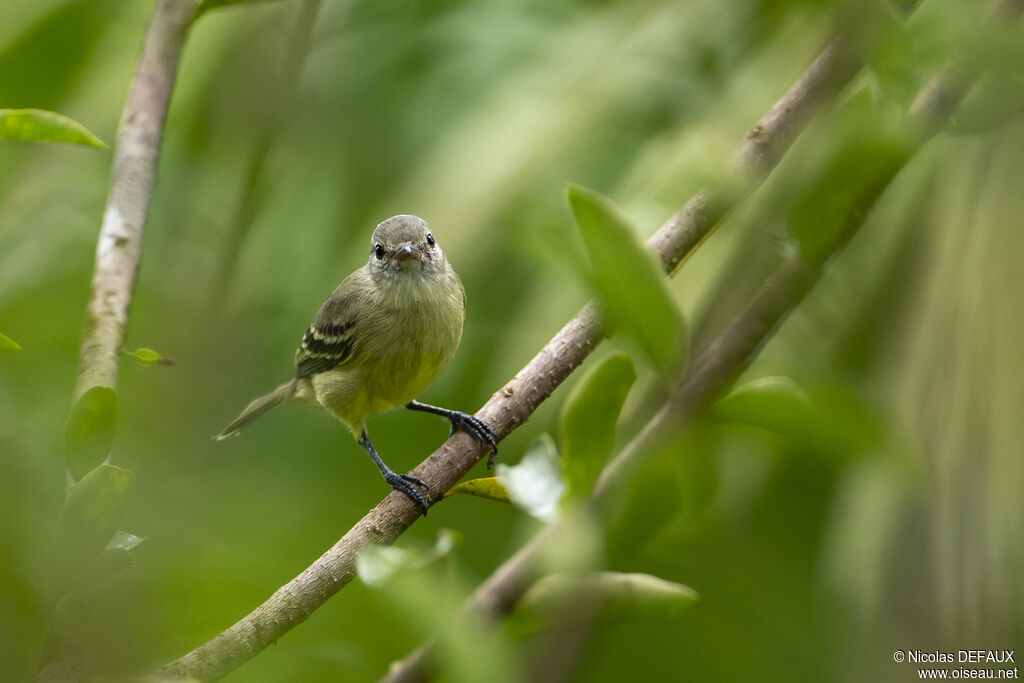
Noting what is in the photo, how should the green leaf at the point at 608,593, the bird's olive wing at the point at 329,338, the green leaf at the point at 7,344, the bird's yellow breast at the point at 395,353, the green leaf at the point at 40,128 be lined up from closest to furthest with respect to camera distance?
the green leaf at the point at 608,593, the green leaf at the point at 7,344, the green leaf at the point at 40,128, the bird's yellow breast at the point at 395,353, the bird's olive wing at the point at 329,338

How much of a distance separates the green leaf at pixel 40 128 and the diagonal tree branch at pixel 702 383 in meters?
0.89

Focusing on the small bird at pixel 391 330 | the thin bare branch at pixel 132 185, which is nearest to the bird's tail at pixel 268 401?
the small bird at pixel 391 330

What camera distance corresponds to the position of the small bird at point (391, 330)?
3.14 m

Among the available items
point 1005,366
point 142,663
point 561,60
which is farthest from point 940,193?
point 142,663

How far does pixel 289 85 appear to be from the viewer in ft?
6.98

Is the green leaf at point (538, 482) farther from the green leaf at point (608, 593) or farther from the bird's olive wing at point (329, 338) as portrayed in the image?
the bird's olive wing at point (329, 338)

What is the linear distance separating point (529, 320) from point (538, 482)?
6.76 ft

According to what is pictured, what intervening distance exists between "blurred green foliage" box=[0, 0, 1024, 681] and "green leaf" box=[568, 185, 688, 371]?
0.11 ft

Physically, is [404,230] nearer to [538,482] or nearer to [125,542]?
[125,542]

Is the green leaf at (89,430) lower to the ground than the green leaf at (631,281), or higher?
lower

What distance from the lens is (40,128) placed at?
1198 millimetres

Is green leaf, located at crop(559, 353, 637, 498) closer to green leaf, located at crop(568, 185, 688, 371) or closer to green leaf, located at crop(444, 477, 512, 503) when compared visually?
green leaf, located at crop(568, 185, 688, 371)

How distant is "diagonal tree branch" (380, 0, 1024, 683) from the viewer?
0.64 m

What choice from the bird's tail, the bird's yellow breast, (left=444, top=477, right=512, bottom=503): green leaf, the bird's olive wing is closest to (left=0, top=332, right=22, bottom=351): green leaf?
(left=444, top=477, right=512, bottom=503): green leaf
